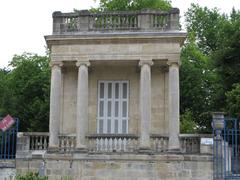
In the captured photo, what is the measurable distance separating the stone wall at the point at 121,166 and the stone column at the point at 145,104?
25.5 inches

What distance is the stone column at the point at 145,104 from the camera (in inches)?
670

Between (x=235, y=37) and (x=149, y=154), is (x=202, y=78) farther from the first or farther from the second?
(x=149, y=154)

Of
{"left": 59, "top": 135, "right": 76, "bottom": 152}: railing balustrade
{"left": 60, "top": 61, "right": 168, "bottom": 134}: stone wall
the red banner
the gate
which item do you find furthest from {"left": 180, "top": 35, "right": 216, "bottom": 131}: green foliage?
the red banner

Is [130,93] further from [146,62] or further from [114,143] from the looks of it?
[114,143]

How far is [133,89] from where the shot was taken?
1900cm

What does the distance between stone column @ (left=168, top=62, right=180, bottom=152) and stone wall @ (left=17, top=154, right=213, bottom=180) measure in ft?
1.91

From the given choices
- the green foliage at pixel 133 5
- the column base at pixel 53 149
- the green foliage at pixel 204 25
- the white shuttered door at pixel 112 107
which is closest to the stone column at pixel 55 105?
the column base at pixel 53 149

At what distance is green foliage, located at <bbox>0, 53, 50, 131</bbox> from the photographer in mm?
28619

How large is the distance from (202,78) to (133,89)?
12768mm

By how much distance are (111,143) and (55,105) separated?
2794 mm

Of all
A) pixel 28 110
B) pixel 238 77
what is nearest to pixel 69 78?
pixel 238 77

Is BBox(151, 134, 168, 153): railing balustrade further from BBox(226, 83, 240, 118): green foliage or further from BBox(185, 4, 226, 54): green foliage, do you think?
BBox(185, 4, 226, 54): green foliage

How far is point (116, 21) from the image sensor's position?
60.5 ft

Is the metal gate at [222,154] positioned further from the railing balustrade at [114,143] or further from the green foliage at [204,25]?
the green foliage at [204,25]
